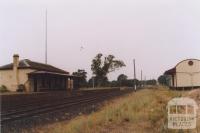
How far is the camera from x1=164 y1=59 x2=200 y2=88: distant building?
176 ft

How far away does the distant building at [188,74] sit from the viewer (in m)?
53.7

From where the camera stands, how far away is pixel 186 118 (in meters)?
8.02

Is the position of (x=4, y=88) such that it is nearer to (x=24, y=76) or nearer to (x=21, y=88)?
(x=21, y=88)

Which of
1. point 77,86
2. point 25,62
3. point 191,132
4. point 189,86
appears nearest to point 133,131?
point 191,132

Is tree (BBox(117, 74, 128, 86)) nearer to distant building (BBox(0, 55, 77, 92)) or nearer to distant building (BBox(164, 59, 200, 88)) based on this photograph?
distant building (BBox(0, 55, 77, 92))

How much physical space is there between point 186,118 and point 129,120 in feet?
22.4

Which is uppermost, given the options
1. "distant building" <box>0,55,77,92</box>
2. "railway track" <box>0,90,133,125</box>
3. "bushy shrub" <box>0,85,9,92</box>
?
"distant building" <box>0,55,77,92</box>

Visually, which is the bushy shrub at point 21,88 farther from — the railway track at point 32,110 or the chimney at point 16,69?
the railway track at point 32,110

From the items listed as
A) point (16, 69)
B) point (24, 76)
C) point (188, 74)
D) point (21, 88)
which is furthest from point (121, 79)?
point (21, 88)

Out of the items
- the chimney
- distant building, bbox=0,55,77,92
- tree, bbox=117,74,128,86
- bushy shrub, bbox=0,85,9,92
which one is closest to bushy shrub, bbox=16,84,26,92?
distant building, bbox=0,55,77,92

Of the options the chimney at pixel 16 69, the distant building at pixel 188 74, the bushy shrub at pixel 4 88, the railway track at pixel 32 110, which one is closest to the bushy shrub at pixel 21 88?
→ the chimney at pixel 16 69

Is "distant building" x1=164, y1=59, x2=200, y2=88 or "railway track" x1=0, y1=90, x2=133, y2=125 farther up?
"distant building" x1=164, y1=59, x2=200, y2=88

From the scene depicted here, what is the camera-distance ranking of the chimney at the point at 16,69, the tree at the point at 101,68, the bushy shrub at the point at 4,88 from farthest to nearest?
1. the tree at the point at 101,68
2. the chimney at the point at 16,69
3. the bushy shrub at the point at 4,88

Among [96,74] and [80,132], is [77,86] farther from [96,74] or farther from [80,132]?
[80,132]
